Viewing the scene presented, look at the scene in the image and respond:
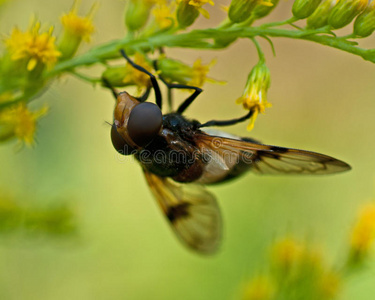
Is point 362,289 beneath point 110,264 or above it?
beneath

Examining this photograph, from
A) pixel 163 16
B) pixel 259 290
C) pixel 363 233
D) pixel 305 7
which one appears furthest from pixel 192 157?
pixel 363 233

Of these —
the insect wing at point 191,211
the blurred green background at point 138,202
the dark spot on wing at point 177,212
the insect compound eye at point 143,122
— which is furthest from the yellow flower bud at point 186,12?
the blurred green background at point 138,202

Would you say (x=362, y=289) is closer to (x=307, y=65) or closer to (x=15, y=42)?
(x=307, y=65)

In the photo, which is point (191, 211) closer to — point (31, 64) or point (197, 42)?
point (197, 42)

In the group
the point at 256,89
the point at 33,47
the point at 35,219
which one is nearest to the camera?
the point at 256,89

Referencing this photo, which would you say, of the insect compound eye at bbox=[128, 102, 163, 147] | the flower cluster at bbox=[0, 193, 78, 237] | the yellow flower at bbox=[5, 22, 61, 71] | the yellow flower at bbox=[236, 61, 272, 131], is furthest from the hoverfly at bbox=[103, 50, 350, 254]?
the flower cluster at bbox=[0, 193, 78, 237]

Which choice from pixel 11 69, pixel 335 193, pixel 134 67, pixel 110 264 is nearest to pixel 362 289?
pixel 335 193
